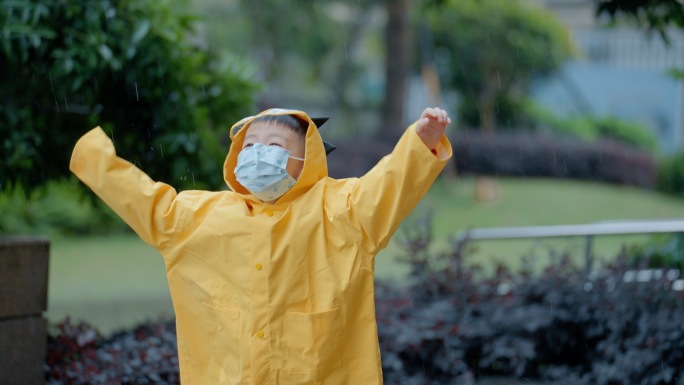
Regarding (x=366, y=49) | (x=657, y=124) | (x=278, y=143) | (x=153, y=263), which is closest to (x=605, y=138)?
(x=657, y=124)

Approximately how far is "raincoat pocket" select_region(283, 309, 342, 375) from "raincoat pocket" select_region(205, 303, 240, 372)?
17 cm

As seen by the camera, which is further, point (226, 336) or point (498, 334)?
point (498, 334)

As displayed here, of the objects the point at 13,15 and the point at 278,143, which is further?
the point at 13,15

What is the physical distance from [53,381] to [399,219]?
97.1 inches

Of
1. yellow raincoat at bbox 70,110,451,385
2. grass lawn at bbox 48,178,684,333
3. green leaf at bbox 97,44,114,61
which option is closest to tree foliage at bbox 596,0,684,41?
grass lawn at bbox 48,178,684,333

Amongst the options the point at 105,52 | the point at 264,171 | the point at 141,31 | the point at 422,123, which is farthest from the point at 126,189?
the point at 141,31

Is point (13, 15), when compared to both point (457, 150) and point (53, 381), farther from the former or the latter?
point (457, 150)

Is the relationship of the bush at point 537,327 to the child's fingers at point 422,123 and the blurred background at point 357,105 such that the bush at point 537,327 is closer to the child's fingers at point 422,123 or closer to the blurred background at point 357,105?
the blurred background at point 357,105

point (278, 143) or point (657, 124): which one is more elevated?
point (278, 143)

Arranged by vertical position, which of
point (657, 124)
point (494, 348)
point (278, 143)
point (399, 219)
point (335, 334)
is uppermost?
point (278, 143)

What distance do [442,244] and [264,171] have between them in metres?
9.77

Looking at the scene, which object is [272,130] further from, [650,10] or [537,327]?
[650,10]

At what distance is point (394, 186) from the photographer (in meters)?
3.27

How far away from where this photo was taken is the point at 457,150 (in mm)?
18500
